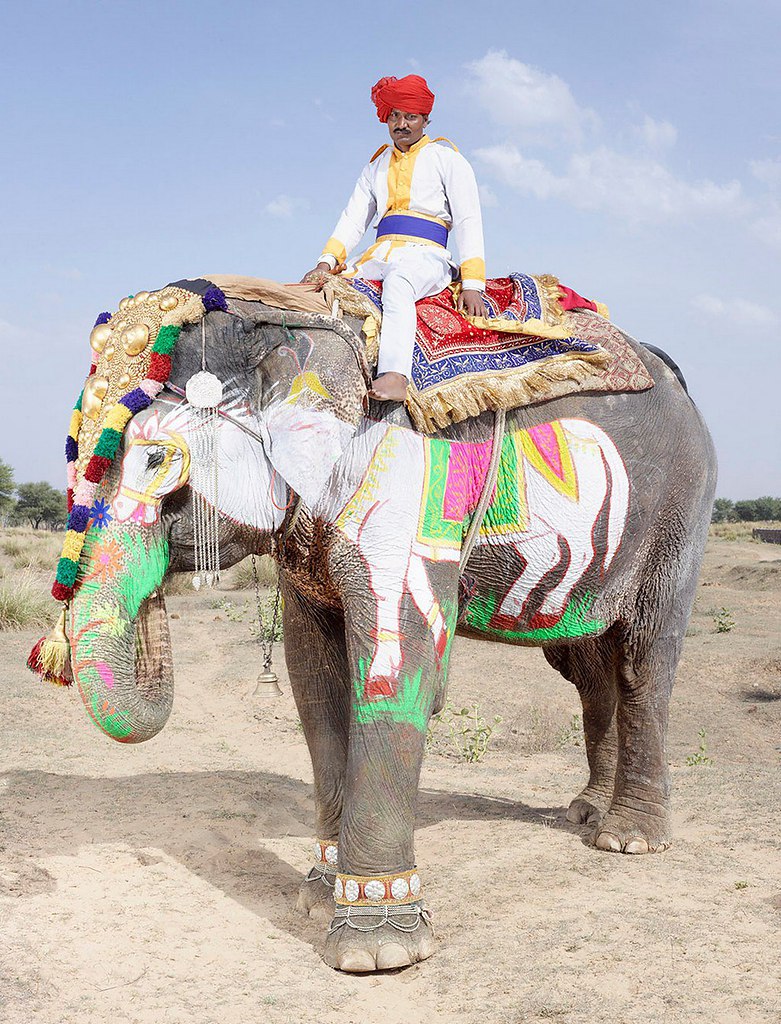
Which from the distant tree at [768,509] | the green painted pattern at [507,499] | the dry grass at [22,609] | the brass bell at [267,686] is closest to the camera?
the green painted pattern at [507,499]

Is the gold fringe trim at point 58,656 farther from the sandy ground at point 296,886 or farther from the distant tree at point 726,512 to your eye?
the distant tree at point 726,512

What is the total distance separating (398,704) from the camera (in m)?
3.56

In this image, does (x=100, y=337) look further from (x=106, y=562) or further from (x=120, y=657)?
(x=120, y=657)

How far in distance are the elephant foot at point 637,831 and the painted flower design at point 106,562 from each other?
2828 mm

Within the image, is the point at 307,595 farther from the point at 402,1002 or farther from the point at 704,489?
the point at 704,489

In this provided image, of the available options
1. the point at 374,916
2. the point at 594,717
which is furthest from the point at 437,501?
the point at 594,717

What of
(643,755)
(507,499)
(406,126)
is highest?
(406,126)

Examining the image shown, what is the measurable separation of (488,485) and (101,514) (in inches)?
57.5

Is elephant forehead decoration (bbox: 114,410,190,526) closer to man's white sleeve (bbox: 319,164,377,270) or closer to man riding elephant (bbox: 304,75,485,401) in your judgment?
man riding elephant (bbox: 304,75,485,401)

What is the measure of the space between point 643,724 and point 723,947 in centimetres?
140

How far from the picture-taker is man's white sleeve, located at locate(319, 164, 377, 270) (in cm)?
438

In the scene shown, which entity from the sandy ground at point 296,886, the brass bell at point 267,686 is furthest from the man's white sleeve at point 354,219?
the sandy ground at point 296,886

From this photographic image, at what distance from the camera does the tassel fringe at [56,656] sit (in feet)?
11.1

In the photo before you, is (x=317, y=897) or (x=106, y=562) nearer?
(x=106, y=562)
